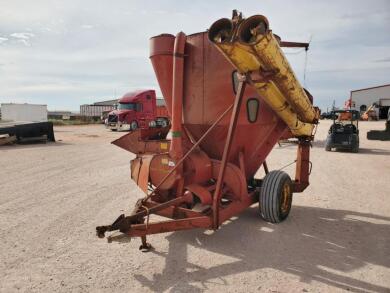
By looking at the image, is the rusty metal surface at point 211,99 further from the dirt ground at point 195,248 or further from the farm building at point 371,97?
the farm building at point 371,97

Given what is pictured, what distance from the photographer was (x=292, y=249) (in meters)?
4.35

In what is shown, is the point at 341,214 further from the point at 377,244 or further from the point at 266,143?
the point at 266,143

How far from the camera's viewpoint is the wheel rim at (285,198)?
543 centimetres

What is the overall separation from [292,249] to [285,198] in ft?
4.15

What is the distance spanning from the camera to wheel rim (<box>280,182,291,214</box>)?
543 centimetres

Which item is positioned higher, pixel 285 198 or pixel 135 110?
pixel 135 110

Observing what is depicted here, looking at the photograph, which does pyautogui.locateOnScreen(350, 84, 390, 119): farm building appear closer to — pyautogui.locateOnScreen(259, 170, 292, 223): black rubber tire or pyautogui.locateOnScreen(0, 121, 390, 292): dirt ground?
pyautogui.locateOnScreen(0, 121, 390, 292): dirt ground

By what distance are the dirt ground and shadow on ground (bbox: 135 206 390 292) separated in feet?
0.04

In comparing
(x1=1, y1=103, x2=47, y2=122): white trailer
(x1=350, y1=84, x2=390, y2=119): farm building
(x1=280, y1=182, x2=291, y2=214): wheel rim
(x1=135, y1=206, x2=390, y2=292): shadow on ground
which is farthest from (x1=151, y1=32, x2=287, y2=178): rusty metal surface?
(x1=350, y1=84, x2=390, y2=119): farm building

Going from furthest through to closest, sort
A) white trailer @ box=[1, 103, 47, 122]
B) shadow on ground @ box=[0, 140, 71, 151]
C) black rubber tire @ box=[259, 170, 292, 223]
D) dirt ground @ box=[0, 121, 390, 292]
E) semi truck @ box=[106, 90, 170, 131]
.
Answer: white trailer @ box=[1, 103, 47, 122]
semi truck @ box=[106, 90, 170, 131]
shadow on ground @ box=[0, 140, 71, 151]
black rubber tire @ box=[259, 170, 292, 223]
dirt ground @ box=[0, 121, 390, 292]

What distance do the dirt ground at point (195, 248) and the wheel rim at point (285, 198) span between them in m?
0.24

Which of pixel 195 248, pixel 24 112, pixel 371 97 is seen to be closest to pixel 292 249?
pixel 195 248

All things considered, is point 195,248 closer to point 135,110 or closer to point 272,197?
point 272,197

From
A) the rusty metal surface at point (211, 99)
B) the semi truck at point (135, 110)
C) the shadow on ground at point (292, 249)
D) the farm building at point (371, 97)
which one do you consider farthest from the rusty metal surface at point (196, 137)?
the farm building at point (371, 97)
